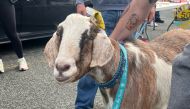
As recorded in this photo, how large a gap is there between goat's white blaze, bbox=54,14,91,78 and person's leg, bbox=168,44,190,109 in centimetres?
106

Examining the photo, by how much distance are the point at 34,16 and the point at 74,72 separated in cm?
516

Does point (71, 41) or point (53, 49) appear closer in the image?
point (71, 41)

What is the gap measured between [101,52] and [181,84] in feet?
3.88

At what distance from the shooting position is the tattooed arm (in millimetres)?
3037

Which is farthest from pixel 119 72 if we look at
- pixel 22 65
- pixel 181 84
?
pixel 22 65

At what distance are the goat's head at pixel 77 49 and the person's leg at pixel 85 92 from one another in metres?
1.47

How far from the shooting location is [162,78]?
290 centimetres

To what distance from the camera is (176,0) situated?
32.2 ft

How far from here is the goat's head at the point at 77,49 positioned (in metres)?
2.21

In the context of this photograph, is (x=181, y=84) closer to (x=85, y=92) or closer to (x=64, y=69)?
(x=64, y=69)

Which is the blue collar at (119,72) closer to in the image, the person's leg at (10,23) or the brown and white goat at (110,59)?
the brown and white goat at (110,59)

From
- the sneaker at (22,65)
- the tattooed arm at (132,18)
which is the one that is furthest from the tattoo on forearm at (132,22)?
the sneaker at (22,65)

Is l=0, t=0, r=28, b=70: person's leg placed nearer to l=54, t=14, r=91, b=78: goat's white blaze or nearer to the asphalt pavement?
the asphalt pavement

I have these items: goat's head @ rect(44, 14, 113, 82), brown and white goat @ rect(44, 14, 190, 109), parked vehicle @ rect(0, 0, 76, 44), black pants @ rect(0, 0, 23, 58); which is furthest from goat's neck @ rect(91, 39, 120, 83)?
parked vehicle @ rect(0, 0, 76, 44)
